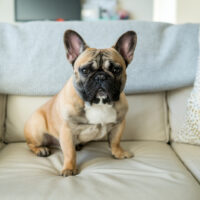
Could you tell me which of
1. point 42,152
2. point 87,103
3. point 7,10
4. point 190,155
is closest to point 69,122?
point 87,103

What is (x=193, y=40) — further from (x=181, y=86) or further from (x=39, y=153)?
(x=39, y=153)

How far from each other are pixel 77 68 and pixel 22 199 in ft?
1.72

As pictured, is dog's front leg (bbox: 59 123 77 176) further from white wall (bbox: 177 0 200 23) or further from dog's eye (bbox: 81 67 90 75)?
white wall (bbox: 177 0 200 23)

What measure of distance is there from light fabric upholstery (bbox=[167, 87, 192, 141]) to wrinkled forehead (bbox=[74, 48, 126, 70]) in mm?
485

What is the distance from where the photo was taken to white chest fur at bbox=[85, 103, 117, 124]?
1.09 m

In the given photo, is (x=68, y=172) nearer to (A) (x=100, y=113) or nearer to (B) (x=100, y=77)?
(A) (x=100, y=113)

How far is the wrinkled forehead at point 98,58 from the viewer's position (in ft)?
3.31

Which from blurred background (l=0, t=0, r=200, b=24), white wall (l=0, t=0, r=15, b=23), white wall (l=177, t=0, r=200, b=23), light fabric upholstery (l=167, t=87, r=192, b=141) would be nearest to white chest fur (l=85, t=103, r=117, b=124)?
light fabric upholstery (l=167, t=87, r=192, b=141)

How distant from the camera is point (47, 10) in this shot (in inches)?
146

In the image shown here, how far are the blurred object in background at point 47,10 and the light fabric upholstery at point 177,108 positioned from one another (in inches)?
105

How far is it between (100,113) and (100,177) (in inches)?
11.1

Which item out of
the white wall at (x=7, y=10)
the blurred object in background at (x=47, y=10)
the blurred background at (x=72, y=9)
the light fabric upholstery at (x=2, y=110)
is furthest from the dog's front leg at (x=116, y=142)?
the white wall at (x=7, y=10)

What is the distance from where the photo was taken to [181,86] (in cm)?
137

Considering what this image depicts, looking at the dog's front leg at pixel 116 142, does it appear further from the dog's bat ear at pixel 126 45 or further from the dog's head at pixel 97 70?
the dog's bat ear at pixel 126 45
